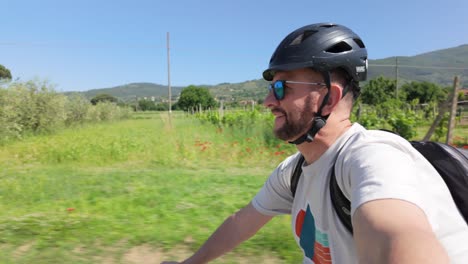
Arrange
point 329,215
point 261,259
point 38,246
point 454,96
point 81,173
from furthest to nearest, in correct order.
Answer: point 81,173, point 454,96, point 38,246, point 261,259, point 329,215

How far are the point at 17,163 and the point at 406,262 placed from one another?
10655mm

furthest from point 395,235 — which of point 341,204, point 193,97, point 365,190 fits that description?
point 193,97

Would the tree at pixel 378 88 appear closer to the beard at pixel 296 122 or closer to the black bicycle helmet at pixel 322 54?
the black bicycle helmet at pixel 322 54

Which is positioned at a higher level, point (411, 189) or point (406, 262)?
point (411, 189)

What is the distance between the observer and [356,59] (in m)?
1.46

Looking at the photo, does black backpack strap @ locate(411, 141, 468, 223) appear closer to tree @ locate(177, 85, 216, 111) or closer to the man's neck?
the man's neck

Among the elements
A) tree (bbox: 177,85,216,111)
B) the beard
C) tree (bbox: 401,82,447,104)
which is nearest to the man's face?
the beard

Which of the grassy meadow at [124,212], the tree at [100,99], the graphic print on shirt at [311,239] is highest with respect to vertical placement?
the tree at [100,99]

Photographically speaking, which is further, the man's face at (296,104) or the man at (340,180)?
the man's face at (296,104)

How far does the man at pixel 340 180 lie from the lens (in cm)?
85

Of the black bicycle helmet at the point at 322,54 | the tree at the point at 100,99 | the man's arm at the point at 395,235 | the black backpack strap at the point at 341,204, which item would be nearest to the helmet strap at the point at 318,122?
the black bicycle helmet at the point at 322,54

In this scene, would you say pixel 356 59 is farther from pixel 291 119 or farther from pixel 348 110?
pixel 291 119

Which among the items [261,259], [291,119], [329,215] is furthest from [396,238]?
[261,259]

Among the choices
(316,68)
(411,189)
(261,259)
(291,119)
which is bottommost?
(261,259)
